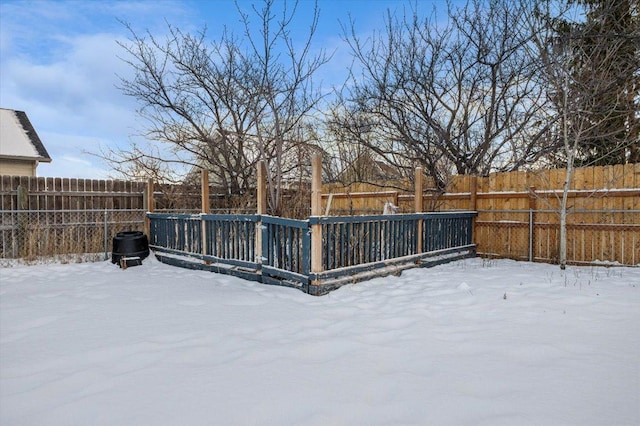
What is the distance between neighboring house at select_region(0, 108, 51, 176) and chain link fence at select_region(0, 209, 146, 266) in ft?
15.3

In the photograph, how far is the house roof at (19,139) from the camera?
11.7 metres

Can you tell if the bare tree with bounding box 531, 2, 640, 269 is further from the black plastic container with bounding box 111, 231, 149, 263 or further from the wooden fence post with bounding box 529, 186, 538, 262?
the black plastic container with bounding box 111, 231, 149, 263

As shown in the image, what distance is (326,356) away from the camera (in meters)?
2.75

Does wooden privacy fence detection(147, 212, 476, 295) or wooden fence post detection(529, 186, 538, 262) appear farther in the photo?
wooden fence post detection(529, 186, 538, 262)

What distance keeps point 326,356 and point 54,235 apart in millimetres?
Result: 8023

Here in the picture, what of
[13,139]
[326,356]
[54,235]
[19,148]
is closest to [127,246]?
[54,235]

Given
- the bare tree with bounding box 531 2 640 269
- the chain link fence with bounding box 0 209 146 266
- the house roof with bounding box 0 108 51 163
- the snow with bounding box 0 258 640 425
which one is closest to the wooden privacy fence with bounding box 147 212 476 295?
the snow with bounding box 0 258 640 425

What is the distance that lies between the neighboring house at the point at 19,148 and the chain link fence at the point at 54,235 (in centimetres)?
467

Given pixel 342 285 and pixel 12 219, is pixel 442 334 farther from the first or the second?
pixel 12 219

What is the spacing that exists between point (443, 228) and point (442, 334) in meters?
4.45

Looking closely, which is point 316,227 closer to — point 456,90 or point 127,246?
point 127,246

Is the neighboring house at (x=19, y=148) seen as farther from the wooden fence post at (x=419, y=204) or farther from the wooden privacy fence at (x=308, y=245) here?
the wooden fence post at (x=419, y=204)

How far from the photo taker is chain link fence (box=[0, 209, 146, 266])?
7.80 meters

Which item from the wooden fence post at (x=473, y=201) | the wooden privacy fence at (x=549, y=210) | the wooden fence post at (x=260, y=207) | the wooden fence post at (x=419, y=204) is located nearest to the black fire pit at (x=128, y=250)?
the wooden fence post at (x=260, y=207)
